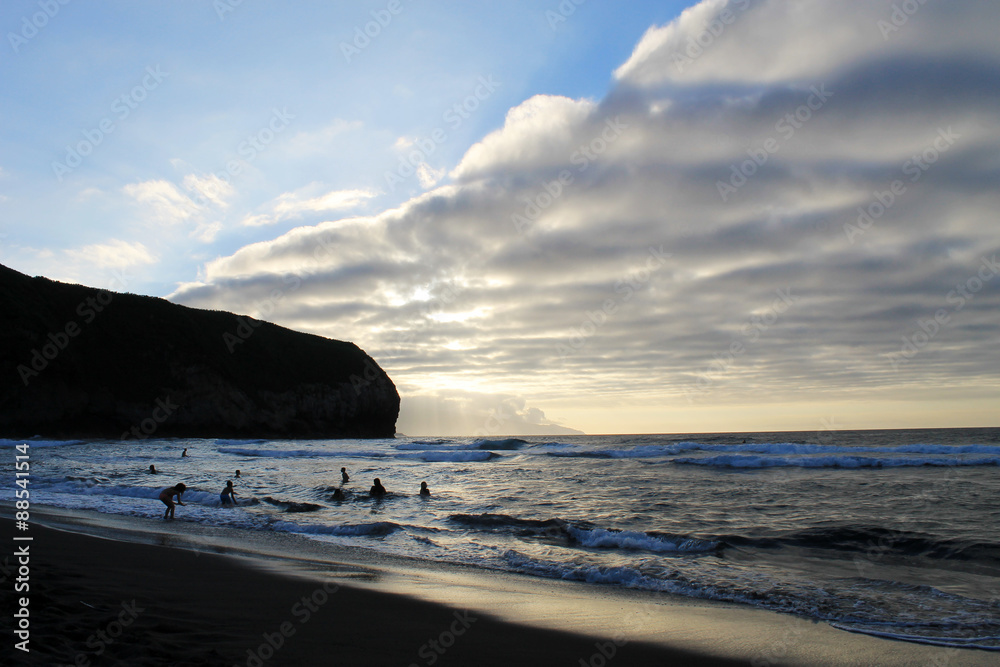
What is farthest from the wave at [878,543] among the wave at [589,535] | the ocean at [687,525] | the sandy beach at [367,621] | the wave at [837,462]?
the wave at [837,462]

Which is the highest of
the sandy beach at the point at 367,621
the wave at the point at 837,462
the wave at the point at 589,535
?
the sandy beach at the point at 367,621

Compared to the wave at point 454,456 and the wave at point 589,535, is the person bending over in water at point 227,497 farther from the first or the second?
the wave at point 454,456

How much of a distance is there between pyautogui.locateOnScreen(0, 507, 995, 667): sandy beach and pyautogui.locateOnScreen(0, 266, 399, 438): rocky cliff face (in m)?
57.1

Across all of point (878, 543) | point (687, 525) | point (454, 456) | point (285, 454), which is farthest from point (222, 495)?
point (454, 456)

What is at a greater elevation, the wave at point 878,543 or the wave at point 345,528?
the wave at point 878,543

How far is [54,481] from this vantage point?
21.3 metres

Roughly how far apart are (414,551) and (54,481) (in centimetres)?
1828

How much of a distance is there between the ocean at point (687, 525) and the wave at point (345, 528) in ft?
0.17

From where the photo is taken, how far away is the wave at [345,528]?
43.0 feet

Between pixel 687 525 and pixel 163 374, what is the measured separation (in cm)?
6758

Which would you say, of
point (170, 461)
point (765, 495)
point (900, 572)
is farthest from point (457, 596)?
point (170, 461)

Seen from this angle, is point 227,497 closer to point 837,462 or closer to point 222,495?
point 222,495

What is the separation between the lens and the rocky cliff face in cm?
5325

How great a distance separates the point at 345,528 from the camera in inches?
531
